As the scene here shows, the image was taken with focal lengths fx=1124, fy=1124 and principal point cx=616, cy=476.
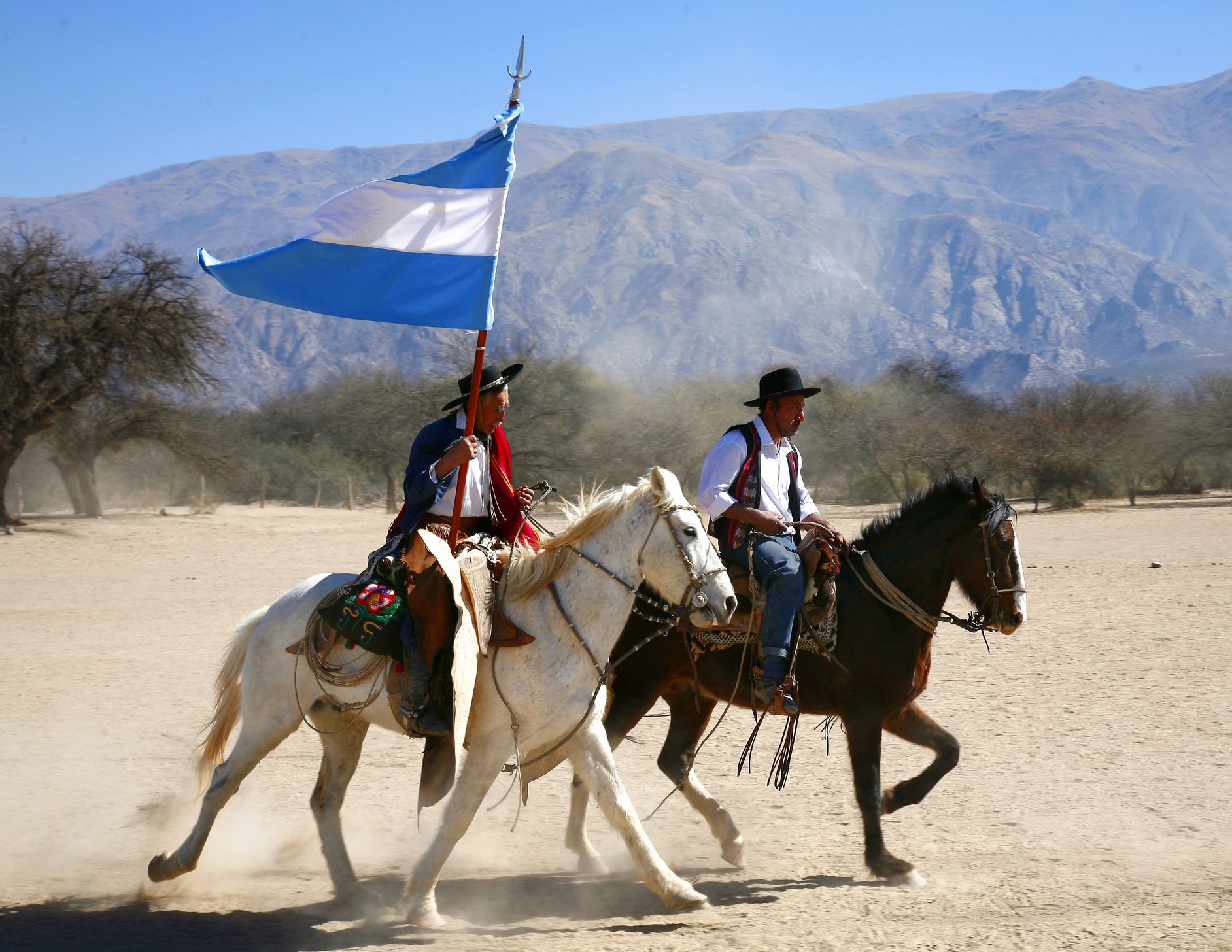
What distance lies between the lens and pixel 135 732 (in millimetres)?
8773

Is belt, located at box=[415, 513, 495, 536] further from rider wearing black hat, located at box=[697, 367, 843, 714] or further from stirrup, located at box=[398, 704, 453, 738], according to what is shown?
rider wearing black hat, located at box=[697, 367, 843, 714]

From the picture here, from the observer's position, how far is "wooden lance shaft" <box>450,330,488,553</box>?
529 centimetres

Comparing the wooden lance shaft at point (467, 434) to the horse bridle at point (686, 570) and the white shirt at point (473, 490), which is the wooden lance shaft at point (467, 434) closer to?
the white shirt at point (473, 490)

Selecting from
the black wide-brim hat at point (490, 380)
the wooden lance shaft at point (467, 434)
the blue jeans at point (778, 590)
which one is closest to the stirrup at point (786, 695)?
the blue jeans at point (778, 590)

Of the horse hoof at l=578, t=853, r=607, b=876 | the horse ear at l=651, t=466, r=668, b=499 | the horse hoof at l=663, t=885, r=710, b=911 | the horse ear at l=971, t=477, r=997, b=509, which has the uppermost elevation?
the horse ear at l=651, t=466, r=668, b=499

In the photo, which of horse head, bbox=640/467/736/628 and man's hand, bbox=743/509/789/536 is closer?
horse head, bbox=640/467/736/628

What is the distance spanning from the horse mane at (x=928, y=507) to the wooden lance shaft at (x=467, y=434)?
2.24 metres

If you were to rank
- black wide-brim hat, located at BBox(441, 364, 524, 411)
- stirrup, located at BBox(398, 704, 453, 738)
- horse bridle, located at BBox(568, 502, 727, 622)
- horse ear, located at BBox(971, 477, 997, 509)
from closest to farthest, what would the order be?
horse bridle, located at BBox(568, 502, 727, 622) < stirrup, located at BBox(398, 704, 453, 738) < black wide-brim hat, located at BBox(441, 364, 524, 411) < horse ear, located at BBox(971, 477, 997, 509)

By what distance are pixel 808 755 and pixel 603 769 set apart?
358 cm

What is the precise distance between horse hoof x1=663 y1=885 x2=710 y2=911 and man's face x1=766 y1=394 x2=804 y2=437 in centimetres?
249

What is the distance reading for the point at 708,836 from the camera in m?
6.70

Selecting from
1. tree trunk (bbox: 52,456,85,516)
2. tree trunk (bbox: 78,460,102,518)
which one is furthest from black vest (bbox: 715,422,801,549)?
tree trunk (bbox: 52,456,85,516)

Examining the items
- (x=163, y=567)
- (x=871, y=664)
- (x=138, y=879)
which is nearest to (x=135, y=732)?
(x=138, y=879)

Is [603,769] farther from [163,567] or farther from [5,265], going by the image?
[5,265]
